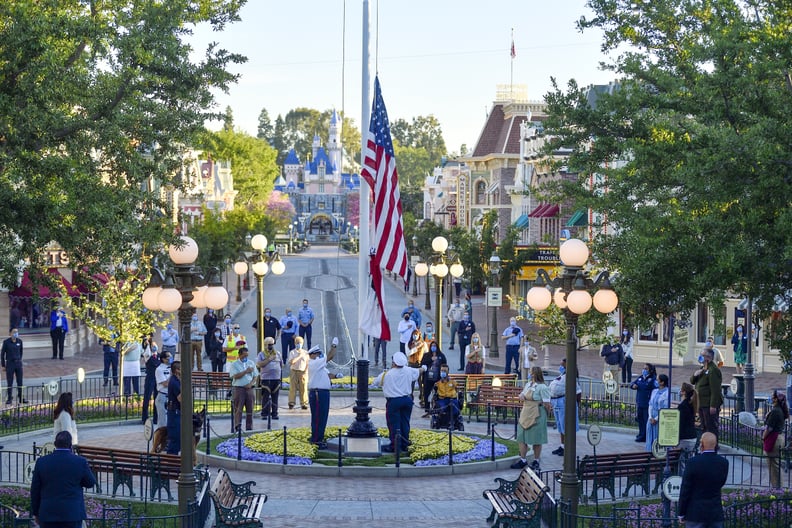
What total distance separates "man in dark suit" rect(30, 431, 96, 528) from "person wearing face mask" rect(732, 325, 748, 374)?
87.8 feet

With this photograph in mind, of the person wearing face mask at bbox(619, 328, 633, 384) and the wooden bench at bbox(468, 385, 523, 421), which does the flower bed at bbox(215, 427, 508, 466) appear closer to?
the wooden bench at bbox(468, 385, 523, 421)

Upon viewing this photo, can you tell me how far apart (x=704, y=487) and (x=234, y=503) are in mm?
6793

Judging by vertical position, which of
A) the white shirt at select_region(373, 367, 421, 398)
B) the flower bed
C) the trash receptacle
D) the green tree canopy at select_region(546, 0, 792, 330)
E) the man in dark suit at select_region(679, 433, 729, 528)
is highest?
the green tree canopy at select_region(546, 0, 792, 330)

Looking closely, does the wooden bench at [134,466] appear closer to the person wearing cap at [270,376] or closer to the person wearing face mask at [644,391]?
the person wearing cap at [270,376]

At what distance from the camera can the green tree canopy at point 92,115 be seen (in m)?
16.2

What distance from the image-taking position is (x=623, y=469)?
17391mm

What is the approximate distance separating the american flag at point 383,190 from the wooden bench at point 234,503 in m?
5.62

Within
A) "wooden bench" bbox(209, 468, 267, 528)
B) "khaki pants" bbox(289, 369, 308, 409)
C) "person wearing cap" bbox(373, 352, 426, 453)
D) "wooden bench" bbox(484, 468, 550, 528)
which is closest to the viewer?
"wooden bench" bbox(209, 468, 267, 528)

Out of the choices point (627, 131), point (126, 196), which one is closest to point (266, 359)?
point (126, 196)

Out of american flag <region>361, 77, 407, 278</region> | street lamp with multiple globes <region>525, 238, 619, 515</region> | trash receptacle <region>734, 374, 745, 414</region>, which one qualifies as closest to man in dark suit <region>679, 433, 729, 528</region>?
street lamp with multiple globes <region>525, 238, 619, 515</region>

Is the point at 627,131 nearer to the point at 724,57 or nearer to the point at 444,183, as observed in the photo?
the point at 724,57

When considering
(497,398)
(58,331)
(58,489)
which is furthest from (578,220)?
(58,489)

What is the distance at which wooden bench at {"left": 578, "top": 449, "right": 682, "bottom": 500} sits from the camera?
16984 mm

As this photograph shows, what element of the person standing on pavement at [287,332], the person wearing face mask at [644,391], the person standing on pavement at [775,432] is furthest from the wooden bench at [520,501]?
the person standing on pavement at [287,332]
